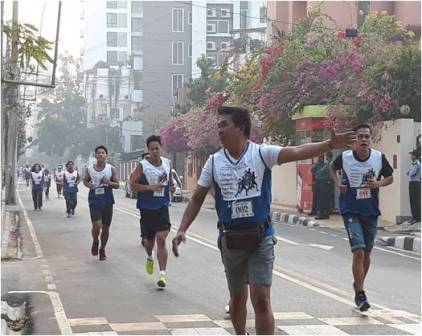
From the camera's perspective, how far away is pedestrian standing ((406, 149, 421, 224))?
1788 centimetres

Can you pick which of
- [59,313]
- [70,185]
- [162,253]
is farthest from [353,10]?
[59,313]

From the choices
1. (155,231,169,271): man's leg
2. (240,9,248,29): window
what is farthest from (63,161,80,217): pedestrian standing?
(240,9,248,29): window

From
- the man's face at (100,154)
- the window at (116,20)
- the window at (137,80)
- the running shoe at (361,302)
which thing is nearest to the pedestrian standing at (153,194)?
the man's face at (100,154)

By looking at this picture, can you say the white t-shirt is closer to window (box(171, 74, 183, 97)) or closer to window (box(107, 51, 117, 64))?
window (box(171, 74, 183, 97))

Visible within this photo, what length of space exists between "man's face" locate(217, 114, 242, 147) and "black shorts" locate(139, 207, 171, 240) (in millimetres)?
4263

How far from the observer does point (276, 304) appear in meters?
8.52

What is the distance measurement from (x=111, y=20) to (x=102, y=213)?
10401 cm

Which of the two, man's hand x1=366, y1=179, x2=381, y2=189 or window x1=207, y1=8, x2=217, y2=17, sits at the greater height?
window x1=207, y1=8, x2=217, y2=17

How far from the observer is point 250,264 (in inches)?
230

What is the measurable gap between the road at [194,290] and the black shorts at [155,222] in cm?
65

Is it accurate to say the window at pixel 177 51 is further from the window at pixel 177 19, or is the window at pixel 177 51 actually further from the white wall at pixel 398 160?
the white wall at pixel 398 160

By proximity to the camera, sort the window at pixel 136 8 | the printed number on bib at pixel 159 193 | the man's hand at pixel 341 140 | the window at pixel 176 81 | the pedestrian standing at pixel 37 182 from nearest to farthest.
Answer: the man's hand at pixel 341 140, the printed number on bib at pixel 159 193, the pedestrian standing at pixel 37 182, the window at pixel 176 81, the window at pixel 136 8

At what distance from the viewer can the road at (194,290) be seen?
750 cm

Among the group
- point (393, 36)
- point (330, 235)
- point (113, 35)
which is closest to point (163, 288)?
point (330, 235)
